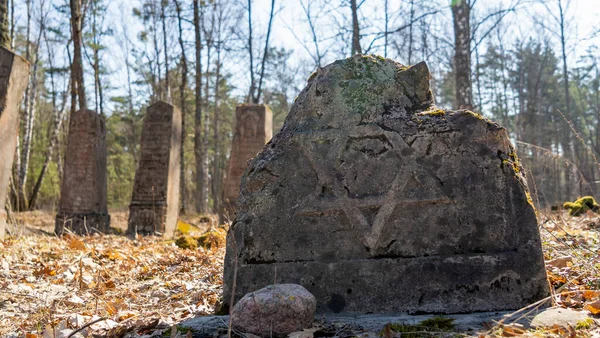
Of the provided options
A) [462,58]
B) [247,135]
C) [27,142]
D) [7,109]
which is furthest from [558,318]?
[27,142]

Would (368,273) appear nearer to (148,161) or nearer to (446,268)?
(446,268)

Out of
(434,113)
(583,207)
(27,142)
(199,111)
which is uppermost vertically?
(199,111)

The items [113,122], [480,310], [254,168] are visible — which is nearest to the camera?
[480,310]

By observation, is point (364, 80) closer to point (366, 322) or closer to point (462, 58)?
point (366, 322)

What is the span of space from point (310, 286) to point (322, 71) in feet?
4.91

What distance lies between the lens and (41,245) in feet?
21.4

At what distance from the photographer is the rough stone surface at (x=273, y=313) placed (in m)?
2.44

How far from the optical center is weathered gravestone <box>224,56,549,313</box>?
111 inches

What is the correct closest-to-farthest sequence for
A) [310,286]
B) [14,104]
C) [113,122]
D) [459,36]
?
[310,286], [14,104], [459,36], [113,122]

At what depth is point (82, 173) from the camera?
10555 millimetres

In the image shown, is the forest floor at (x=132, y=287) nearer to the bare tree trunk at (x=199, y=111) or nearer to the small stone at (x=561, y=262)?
the small stone at (x=561, y=262)

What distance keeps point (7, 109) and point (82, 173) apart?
3.36 metres

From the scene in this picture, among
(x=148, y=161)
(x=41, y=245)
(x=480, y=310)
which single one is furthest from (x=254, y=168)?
(x=148, y=161)

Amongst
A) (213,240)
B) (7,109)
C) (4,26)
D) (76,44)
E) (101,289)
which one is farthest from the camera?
(76,44)
